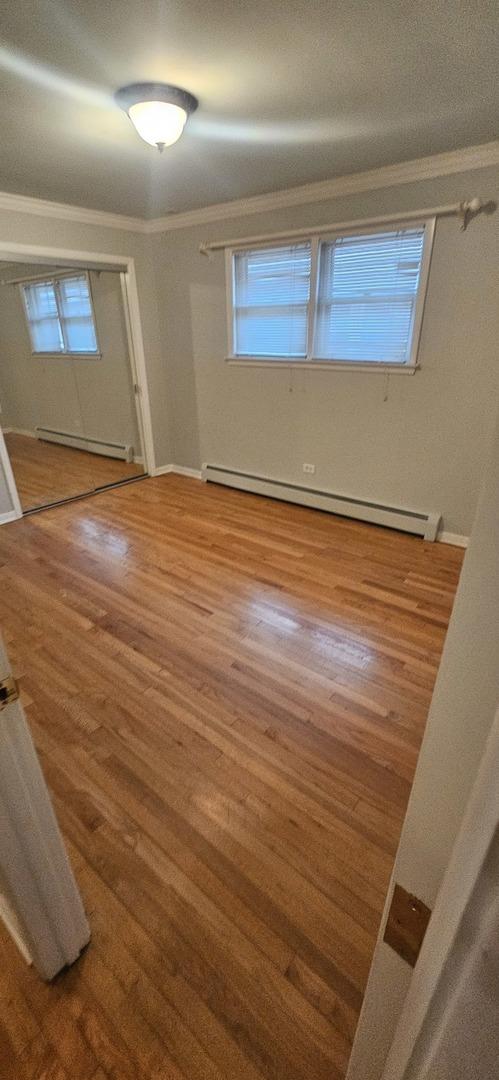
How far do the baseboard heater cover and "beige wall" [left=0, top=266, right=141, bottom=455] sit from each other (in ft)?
0.18

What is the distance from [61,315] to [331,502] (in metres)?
3.32

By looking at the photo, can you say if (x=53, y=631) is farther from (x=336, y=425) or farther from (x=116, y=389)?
(x=116, y=389)

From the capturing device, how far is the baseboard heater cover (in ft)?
16.5


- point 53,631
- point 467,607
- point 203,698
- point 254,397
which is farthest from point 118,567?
point 467,607

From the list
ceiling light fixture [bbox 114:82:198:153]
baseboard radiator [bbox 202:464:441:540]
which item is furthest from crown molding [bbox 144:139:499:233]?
baseboard radiator [bbox 202:464:441:540]

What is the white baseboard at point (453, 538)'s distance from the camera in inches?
130

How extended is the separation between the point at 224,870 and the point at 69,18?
277 cm

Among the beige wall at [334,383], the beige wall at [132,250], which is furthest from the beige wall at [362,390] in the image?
the beige wall at [132,250]

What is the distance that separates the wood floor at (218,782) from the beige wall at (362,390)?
25.7 inches

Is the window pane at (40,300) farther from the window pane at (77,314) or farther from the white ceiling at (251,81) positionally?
the white ceiling at (251,81)

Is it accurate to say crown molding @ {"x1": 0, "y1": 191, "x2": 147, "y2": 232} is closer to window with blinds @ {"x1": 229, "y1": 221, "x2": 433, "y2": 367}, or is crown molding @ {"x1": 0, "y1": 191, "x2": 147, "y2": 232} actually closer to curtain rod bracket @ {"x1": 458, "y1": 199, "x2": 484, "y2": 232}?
window with blinds @ {"x1": 229, "y1": 221, "x2": 433, "y2": 367}

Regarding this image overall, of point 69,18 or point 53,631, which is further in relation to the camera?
point 53,631

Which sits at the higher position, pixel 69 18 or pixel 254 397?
pixel 69 18

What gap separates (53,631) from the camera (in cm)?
240
